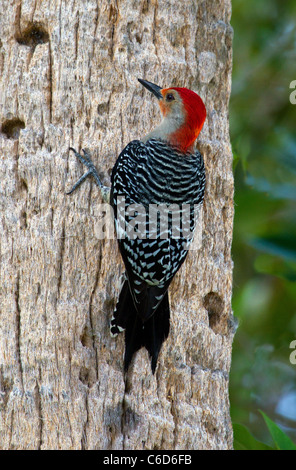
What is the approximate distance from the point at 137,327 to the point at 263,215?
72.1 inches

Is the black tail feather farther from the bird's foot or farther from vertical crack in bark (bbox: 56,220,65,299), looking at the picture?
the bird's foot

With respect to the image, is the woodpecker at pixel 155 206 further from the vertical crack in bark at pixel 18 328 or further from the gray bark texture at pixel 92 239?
the vertical crack in bark at pixel 18 328

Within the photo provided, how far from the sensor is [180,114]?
338cm

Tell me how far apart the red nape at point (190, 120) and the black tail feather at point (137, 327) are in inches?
33.5

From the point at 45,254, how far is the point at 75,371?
0.58m

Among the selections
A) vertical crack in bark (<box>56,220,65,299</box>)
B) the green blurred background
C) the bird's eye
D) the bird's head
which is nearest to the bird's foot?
vertical crack in bark (<box>56,220,65,299</box>)

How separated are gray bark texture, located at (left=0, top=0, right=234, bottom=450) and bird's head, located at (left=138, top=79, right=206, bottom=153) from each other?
0.28ft

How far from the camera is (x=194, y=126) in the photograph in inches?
133

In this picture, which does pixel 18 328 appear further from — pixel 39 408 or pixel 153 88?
pixel 153 88

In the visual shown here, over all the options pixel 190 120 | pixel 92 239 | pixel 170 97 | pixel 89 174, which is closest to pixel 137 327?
pixel 92 239

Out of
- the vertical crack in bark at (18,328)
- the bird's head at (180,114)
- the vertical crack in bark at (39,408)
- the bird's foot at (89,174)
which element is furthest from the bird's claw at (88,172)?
the vertical crack in bark at (39,408)

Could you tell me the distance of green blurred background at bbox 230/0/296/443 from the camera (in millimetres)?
4980

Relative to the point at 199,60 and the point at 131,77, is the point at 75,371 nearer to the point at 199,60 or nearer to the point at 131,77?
the point at 131,77
